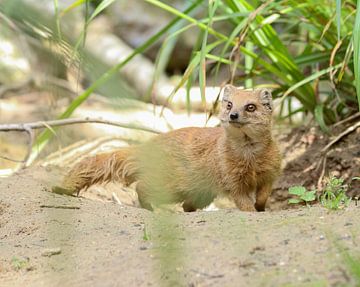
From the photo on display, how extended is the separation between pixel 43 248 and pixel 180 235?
0.63 meters

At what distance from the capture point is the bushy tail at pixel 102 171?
3.86 meters

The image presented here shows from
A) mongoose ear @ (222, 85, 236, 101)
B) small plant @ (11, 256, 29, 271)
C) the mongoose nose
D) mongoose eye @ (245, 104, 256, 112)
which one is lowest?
small plant @ (11, 256, 29, 271)

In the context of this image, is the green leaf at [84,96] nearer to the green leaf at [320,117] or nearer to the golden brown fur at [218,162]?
the golden brown fur at [218,162]

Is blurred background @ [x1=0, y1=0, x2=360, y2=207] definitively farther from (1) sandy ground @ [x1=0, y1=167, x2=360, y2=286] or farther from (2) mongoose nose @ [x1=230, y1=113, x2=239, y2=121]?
(1) sandy ground @ [x1=0, y1=167, x2=360, y2=286]

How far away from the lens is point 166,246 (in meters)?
1.54

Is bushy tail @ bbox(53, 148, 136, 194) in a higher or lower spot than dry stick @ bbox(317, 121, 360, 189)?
lower

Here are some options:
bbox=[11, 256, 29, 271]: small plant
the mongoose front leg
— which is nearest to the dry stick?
the mongoose front leg

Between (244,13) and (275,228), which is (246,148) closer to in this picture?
(244,13)

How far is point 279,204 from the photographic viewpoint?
4.51m

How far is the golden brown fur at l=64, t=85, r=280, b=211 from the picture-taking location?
3623 mm

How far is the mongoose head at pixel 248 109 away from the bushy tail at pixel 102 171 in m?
0.64

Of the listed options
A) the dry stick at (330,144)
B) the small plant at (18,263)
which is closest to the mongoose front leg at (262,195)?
the dry stick at (330,144)

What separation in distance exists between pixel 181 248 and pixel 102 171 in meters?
1.92

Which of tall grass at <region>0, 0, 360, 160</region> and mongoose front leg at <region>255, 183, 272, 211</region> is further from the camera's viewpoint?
tall grass at <region>0, 0, 360, 160</region>
